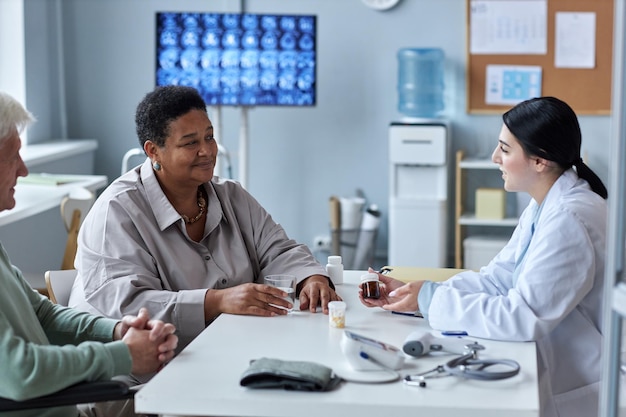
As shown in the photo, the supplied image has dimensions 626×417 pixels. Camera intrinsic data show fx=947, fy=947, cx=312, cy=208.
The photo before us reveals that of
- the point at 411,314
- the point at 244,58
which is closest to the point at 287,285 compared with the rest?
the point at 411,314

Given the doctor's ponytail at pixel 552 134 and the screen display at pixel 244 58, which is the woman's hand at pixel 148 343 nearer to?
the doctor's ponytail at pixel 552 134

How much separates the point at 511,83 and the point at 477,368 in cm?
410

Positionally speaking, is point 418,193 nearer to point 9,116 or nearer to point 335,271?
point 335,271

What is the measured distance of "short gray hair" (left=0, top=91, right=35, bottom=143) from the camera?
2078mm

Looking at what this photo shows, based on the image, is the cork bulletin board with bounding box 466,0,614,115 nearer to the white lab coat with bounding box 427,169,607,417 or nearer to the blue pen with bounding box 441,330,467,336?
the white lab coat with bounding box 427,169,607,417

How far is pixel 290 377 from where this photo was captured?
1819 mm

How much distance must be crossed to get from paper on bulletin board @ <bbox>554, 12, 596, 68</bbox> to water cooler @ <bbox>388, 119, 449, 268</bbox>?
86 centimetres

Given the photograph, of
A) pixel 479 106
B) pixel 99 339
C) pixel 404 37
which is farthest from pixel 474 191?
pixel 99 339

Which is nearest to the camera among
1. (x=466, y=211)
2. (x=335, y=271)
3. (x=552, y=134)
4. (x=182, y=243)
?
(x=552, y=134)

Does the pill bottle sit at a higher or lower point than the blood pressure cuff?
higher

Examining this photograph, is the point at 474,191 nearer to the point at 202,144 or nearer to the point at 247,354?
the point at 202,144

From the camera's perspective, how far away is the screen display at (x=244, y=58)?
546cm

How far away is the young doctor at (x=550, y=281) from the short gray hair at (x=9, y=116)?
0.99 m

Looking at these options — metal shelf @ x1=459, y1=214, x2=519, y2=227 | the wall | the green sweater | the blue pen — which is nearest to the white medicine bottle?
the blue pen
